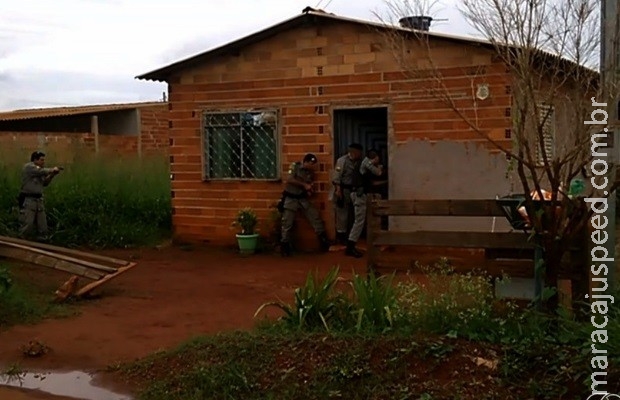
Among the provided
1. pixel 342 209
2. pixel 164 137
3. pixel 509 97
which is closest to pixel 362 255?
pixel 342 209

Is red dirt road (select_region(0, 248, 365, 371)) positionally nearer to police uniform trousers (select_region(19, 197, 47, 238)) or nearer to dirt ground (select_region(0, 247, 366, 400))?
dirt ground (select_region(0, 247, 366, 400))

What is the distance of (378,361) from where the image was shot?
16.2ft

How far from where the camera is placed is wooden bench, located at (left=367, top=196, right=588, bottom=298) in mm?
5586

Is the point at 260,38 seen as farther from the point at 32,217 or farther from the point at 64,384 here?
the point at 64,384

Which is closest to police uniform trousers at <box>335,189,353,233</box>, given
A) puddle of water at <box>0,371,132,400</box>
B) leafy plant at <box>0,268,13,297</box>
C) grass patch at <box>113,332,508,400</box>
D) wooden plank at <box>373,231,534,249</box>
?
wooden plank at <box>373,231,534,249</box>

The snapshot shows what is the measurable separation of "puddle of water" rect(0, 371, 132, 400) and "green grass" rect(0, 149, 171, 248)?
23.5ft

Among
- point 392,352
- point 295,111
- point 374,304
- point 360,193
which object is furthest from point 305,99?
point 392,352

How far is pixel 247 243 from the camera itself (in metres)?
12.1

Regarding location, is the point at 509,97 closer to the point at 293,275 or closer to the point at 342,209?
the point at 342,209

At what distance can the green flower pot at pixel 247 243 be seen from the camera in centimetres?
1205

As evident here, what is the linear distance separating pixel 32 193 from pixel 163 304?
4918mm

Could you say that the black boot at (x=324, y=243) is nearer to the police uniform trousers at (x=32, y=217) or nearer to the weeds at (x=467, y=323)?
the police uniform trousers at (x=32, y=217)

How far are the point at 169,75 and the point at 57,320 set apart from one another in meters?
6.46

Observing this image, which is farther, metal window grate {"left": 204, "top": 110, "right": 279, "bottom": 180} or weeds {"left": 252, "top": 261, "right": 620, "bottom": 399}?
metal window grate {"left": 204, "top": 110, "right": 279, "bottom": 180}
